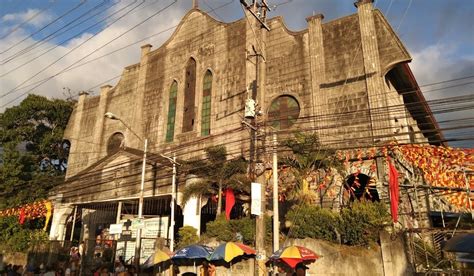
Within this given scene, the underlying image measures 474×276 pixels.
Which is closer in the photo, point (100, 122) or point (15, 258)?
point (15, 258)

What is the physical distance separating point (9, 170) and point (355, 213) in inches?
1208

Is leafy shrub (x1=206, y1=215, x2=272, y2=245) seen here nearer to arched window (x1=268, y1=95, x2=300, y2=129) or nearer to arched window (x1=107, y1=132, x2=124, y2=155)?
arched window (x1=268, y1=95, x2=300, y2=129)

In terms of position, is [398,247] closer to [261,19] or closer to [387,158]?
[387,158]

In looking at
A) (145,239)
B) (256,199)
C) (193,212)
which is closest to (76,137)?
(145,239)

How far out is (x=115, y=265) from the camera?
1853 centimetres

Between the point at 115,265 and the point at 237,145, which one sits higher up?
the point at 237,145

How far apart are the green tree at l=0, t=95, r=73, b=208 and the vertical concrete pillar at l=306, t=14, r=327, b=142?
23798 mm

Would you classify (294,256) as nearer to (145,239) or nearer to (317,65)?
(145,239)

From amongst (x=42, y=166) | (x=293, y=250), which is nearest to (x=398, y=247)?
(x=293, y=250)

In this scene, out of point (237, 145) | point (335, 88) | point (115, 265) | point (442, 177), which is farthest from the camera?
point (237, 145)

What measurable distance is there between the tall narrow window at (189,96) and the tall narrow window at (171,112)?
41.7 inches

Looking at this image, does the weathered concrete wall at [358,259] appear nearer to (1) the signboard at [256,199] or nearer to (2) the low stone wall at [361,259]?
(2) the low stone wall at [361,259]

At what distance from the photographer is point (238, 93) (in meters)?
25.7

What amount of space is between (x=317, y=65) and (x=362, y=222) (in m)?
10.6
